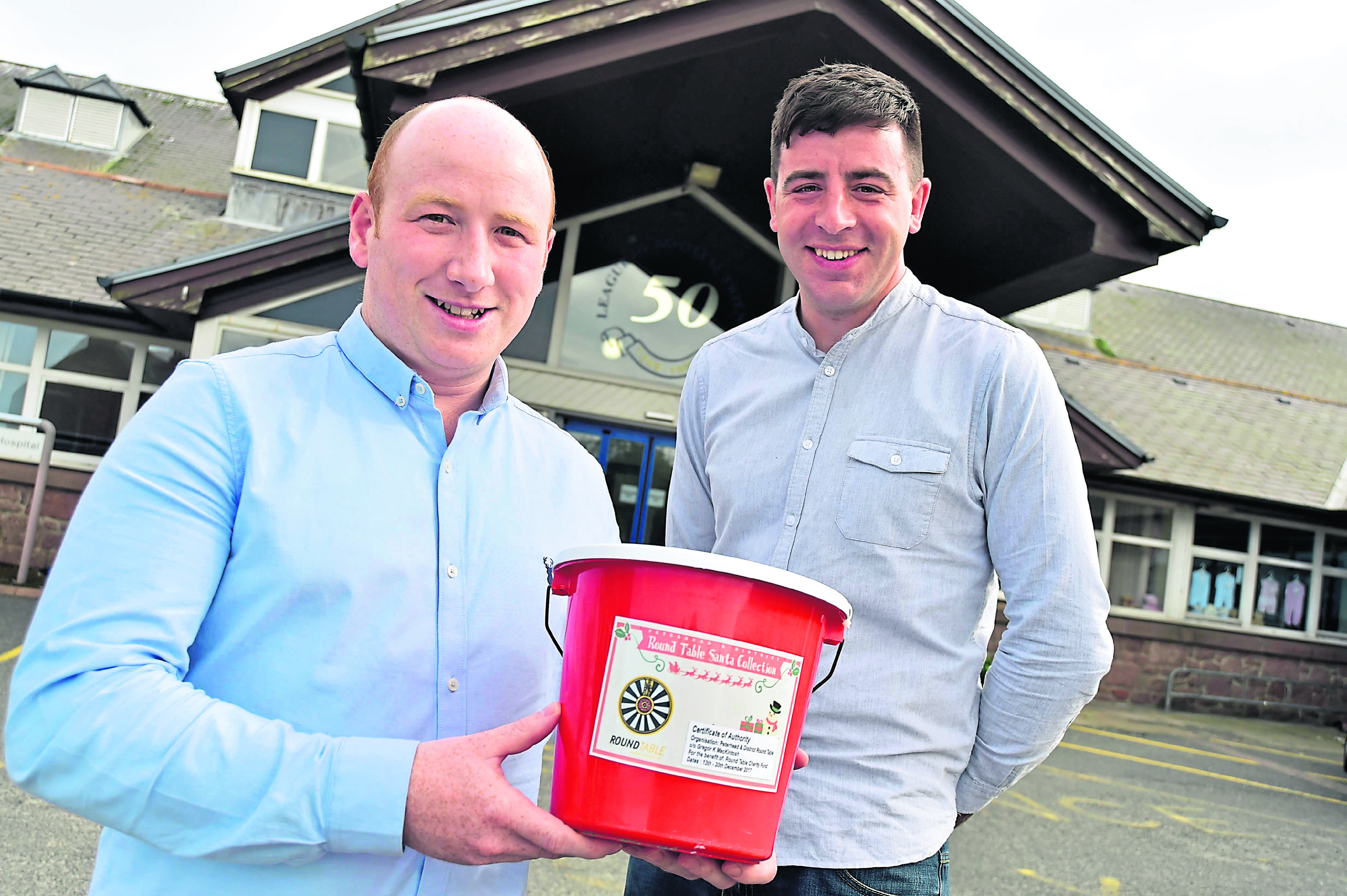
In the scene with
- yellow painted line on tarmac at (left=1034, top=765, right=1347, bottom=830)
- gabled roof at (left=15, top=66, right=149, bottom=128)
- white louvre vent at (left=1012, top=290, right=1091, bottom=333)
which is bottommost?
yellow painted line on tarmac at (left=1034, top=765, right=1347, bottom=830)

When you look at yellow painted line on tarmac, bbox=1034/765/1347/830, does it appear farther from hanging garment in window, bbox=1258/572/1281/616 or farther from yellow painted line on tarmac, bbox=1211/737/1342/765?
hanging garment in window, bbox=1258/572/1281/616

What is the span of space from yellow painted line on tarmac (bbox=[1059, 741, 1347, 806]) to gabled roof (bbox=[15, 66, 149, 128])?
15520 mm

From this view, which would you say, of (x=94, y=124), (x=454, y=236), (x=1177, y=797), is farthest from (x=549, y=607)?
(x=94, y=124)

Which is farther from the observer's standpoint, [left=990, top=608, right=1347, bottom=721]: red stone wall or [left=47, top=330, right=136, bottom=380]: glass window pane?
[left=990, top=608, right=1347, bottom=721]: red stone wall

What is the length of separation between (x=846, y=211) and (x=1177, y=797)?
7155 mm

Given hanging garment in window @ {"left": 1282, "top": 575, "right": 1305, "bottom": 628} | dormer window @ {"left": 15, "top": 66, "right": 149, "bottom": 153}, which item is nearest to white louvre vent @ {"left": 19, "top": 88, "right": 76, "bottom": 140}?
dormer window @ {"left": 15, "top": 66, "right": 149, "bottom": 153}

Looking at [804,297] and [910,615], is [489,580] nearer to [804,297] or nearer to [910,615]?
[910,615]

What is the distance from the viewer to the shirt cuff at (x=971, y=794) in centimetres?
170

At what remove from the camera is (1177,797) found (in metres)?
7.12

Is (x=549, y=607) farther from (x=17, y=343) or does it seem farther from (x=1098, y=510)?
(x=1098, y=510)

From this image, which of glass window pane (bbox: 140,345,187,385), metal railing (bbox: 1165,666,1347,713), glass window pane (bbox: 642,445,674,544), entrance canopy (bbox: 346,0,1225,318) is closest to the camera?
entrance canopy (bbox: 346,0,1225,318)

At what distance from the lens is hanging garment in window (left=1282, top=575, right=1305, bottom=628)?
13859 millimetres

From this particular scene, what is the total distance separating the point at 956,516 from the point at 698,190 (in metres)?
8.93

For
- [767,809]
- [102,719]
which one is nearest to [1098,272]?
[767,809]
